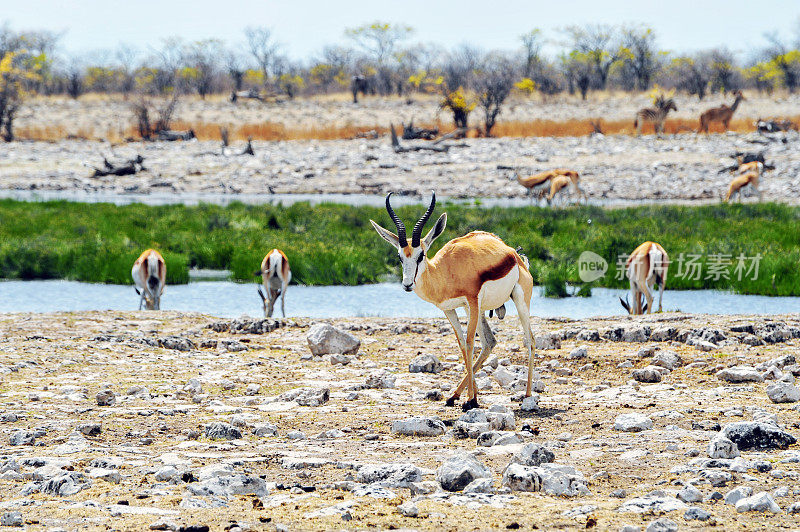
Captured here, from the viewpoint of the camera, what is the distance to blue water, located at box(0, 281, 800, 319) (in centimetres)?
1460

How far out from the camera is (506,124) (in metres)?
44.8

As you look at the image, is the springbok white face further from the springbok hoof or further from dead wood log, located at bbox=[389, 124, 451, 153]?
dead wood log, located at bbox=[389, 124, 451, 153]

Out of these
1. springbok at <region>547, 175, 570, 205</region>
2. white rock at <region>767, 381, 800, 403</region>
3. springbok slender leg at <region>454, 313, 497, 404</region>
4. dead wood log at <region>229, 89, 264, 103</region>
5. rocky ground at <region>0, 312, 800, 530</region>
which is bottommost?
rocky ground at <region>0, 312, 800, 530</region>

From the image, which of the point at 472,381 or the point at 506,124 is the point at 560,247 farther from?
the point at 506,124

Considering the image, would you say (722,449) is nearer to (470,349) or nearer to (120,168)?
(470,349)

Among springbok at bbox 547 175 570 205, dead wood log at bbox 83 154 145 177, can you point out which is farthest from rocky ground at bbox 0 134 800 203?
springbok at bbox 547 175 570 205

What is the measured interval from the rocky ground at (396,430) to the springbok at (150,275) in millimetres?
3796

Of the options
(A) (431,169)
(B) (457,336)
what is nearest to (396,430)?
(B) (457,336)

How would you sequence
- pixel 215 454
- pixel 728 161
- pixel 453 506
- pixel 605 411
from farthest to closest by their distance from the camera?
pixel 728 161, pixel 605 411, pixel 215 454, pixel 453 506

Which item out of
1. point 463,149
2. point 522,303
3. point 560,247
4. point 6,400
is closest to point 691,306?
point 560,247

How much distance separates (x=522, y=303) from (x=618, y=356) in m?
2.03

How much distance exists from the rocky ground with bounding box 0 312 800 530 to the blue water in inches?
172

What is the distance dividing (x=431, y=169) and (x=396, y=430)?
1116 inches

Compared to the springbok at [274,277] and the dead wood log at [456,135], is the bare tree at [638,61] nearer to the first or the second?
the dead wood log at [456,135]
